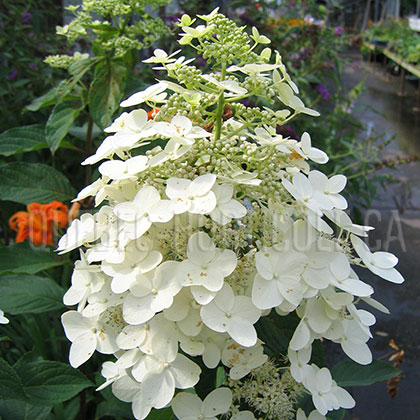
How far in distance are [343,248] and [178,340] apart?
0.26 m

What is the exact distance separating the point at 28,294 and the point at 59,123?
403 millimetres

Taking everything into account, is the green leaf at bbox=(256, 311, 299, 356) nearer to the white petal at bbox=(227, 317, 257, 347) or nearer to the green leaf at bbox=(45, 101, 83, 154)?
the white petal at bbox=(227, 317, 257, 347)

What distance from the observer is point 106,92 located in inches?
46.6

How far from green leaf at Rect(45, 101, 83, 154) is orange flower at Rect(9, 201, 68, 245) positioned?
36 centimetres

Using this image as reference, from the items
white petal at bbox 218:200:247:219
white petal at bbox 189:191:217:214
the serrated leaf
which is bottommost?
the serrated leaf

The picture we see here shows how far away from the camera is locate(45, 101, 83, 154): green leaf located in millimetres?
1201

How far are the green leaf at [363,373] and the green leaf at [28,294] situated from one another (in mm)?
619

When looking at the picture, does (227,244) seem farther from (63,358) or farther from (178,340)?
(63,358)

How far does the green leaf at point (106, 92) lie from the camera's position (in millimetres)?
1161

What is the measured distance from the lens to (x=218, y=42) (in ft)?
2.32

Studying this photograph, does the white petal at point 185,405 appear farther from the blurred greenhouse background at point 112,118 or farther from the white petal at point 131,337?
the blurred greenhouse background at point 112,118

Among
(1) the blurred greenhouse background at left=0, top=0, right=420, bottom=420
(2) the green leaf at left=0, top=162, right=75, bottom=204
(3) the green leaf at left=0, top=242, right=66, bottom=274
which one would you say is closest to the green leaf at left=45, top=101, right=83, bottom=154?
(1) the blurred greenhouse background at left=0, top=0, right=420, bottom=420

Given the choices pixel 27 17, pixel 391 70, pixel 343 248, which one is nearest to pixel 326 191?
pixel 343 248

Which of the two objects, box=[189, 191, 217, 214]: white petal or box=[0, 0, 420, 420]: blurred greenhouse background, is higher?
box=[189, 191, 217, 214]: white petal
